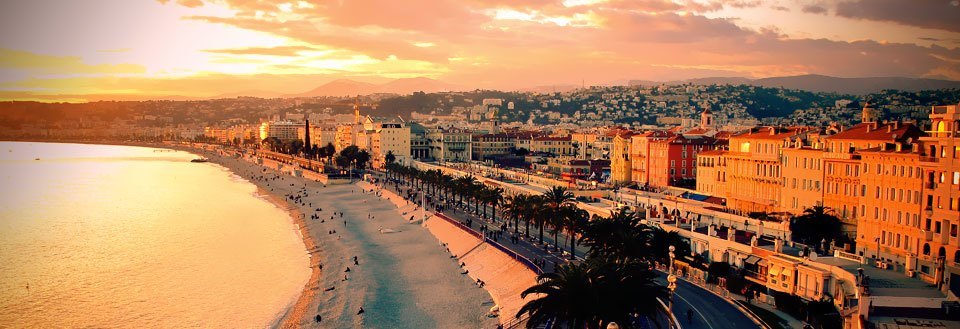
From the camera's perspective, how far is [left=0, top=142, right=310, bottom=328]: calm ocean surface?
110 ft

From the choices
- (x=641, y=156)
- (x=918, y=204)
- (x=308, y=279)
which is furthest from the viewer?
(x=641, y=156)

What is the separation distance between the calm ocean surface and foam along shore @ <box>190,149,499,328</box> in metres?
1.72

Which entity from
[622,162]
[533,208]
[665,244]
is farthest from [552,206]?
[622,162]

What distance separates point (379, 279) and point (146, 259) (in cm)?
1753

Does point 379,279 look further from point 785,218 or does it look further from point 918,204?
point 918,204

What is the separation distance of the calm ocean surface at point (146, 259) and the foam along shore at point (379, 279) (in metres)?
1.72

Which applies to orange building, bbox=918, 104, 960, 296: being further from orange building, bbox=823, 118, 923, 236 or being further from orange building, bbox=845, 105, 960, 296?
orange building, bbox=823, 118, 923, 236

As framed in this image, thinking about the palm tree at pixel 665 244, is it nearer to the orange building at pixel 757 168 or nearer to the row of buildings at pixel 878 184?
the row of buildings at pixel 878 184

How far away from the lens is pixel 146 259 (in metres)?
46.1

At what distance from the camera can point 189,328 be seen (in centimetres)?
3089

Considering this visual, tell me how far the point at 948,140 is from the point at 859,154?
22.6ft

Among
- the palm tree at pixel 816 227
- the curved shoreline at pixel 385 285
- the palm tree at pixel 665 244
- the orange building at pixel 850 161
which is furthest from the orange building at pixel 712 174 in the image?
the curved shoreline at pixel 385 285

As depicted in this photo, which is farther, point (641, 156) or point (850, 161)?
point (641, 156)

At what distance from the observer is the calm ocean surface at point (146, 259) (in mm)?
33625
